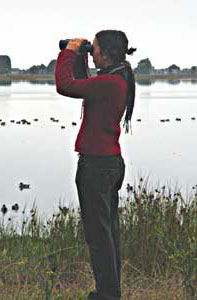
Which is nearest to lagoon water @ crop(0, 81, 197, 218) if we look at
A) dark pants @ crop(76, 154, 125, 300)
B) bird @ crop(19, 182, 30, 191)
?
bird @ crop(19, 182, 30, 191)

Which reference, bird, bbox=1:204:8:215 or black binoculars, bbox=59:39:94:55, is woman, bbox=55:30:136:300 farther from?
bird, bbox=1:204:8:215

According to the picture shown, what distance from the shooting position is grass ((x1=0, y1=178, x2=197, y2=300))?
6035 millimetres

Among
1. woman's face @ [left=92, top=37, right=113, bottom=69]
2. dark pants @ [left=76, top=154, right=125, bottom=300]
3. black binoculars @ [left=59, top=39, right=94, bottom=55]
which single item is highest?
black binoculars @ [left=59, top=39, right=94, bottom=55]

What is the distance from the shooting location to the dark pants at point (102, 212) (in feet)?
16.9

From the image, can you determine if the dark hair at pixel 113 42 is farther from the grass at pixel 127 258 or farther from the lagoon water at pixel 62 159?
the lagoon water at pixel 62 159

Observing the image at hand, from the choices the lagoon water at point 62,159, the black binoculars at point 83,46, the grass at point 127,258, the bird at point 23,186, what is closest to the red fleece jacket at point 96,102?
the black binoculars at point 83,46

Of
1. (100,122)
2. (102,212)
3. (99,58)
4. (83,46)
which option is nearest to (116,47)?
(99,58)

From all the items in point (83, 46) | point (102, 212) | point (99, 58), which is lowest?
point (102, 212)

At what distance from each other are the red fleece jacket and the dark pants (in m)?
0.12

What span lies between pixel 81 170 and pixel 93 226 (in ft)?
1.76

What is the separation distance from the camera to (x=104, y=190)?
17.0 ft

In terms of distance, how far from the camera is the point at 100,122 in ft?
16.6

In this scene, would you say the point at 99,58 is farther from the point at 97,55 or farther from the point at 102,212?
the point at 102,212

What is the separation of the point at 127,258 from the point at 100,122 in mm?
2702
